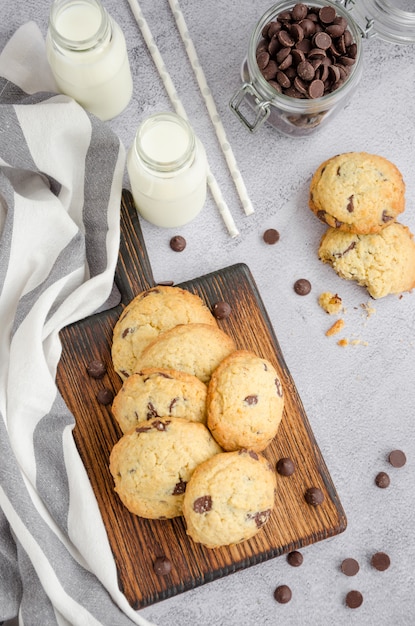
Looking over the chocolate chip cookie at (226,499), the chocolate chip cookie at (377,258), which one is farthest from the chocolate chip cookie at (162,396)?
the chocolate chip cookie at (377,258)

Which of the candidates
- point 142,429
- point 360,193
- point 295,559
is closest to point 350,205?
point 360,193

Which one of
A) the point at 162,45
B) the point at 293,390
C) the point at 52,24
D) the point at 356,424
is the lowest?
the point at 356,424

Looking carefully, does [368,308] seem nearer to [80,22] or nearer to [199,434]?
A: [199,434]

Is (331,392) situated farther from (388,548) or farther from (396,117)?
(396,117)

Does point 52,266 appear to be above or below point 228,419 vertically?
above

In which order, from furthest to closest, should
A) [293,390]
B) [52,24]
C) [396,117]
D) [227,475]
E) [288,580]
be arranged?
[396,117], [288,580], [293,390], [52,24], [227,475]

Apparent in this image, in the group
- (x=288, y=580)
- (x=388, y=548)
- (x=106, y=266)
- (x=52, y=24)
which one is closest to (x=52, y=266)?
(x=106, y=266)

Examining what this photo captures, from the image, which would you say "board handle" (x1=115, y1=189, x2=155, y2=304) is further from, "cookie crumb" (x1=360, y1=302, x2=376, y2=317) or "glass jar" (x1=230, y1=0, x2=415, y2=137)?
"cookie crumb" (x1=360, y1=302, x2=376, y2=317)
